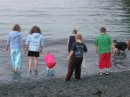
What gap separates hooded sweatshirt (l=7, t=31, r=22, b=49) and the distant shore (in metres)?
2.42

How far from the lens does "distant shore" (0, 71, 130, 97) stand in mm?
14133

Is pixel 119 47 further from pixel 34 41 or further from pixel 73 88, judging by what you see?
pixel 73 88

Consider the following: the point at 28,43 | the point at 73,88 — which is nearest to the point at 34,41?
the point at 28,43

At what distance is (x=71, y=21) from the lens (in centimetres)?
5109

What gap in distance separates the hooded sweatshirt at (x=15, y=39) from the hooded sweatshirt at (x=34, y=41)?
364 millimetres

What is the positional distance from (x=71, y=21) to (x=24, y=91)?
36543mm

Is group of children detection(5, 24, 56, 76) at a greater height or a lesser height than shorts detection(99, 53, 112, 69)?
greater

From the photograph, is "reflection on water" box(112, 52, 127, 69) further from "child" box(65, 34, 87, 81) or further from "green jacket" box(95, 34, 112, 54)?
"child" box(65, 34, 87, 81)

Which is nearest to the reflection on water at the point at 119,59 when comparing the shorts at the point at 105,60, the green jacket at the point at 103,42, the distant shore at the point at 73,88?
the shorts at the point at 105,60

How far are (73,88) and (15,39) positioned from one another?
188 inches

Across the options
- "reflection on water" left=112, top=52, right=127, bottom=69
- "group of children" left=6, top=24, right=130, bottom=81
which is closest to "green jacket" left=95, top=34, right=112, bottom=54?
"group of children" left=6, top=24, right=130, bottom=81

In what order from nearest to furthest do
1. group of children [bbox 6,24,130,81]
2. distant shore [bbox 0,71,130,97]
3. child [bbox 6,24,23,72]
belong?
distant shore [bbox 0,71,130,97]
group of children [bbox 6,24,130,81]
child [bbox 6,24,23,72]

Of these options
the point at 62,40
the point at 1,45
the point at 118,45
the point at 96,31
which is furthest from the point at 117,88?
the point at 96,31

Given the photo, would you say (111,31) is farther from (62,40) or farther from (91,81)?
(91,81)
